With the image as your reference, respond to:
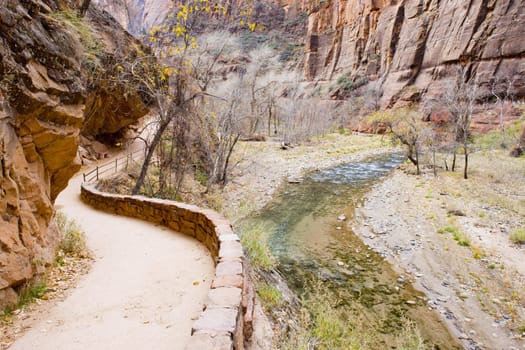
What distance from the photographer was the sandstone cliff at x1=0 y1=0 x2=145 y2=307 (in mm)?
3461

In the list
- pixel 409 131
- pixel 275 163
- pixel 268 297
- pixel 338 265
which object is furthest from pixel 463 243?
pixel 275 163

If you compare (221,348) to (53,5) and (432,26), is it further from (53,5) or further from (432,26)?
(432,26)

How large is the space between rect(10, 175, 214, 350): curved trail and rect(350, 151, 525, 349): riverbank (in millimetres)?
5740

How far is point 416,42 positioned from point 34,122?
4554 centimetres

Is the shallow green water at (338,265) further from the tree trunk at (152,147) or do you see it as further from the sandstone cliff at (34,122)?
the sandstone cliff at (34,122)

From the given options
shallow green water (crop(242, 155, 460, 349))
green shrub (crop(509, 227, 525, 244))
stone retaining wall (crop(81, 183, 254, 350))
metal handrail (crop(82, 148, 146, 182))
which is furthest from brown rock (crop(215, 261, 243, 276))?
metal handrail (crop(82, 148, 146, 182))

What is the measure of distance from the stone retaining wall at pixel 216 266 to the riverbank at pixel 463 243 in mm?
5307

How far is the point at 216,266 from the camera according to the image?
3.91 m

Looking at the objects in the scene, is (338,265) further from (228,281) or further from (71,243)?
(71,243)

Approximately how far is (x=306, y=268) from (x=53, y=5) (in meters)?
8.37

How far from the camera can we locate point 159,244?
5969mm

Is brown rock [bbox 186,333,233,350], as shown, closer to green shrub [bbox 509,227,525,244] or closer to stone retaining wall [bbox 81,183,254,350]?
stone retaining wall [bbox 81,183,254,350]

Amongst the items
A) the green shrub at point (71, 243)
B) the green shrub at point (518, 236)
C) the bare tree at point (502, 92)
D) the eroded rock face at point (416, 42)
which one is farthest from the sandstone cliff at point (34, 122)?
the eroded rock face at point (416, 42)

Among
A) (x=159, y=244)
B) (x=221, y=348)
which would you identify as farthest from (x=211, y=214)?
(x=221, y=348)
